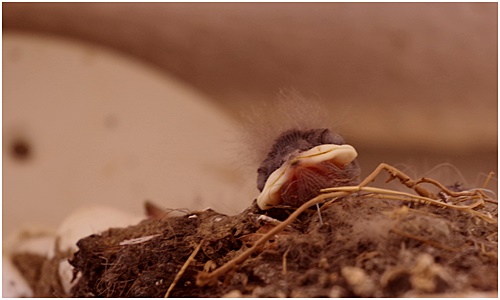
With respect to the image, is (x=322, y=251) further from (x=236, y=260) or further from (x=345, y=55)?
(x=345, y=55)

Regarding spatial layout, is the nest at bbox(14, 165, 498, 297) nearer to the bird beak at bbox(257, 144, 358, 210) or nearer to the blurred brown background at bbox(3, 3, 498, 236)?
the bird beak at bbox(257, 144, 358, 210)

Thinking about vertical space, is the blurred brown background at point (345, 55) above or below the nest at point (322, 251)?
above

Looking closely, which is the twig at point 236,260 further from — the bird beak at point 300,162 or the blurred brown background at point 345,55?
the blurred brown background at point 345,55

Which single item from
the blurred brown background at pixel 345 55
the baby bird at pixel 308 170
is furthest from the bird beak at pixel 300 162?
the blurred brown background at pixel 345 55

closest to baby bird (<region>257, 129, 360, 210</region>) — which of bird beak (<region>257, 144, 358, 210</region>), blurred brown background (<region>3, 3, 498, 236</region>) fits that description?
bird beak (<region>257, 144, 358, 210</region>)

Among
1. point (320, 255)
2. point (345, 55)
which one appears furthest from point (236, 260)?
point (345, 55)

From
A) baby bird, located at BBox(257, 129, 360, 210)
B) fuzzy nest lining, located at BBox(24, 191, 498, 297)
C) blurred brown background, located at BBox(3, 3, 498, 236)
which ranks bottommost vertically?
fuzzy nest lining, located at BBox(24, 191, 498, 297)
